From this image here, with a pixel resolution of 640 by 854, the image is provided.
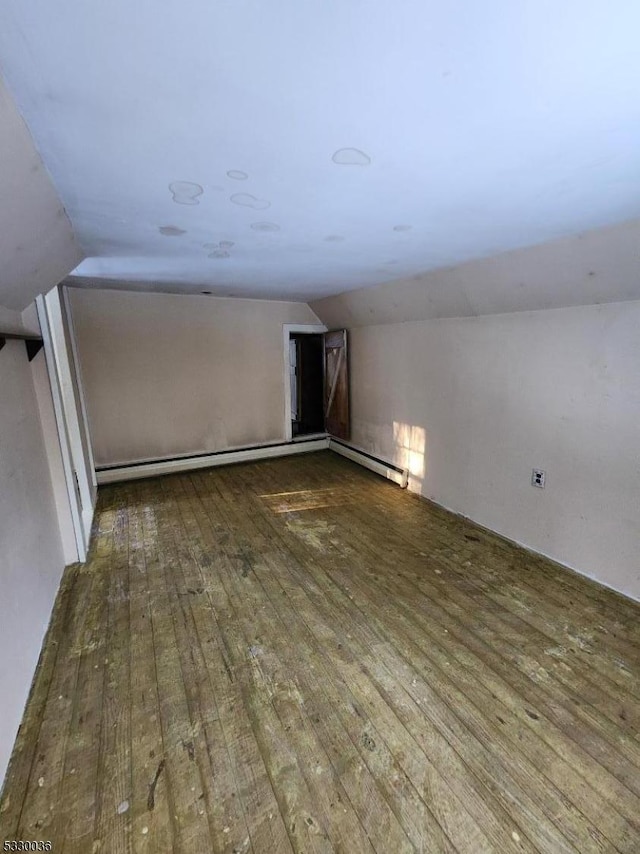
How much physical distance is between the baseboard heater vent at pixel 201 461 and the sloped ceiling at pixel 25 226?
2.69 m

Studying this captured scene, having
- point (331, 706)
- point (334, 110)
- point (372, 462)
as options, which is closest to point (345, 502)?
point (372, 462)

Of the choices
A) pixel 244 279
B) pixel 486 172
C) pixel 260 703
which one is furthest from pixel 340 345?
pixel 260 703

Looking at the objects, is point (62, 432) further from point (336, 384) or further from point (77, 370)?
point (336, 384)

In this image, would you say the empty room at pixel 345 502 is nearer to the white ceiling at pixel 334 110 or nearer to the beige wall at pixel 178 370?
the white ceiling at pixel 334 110

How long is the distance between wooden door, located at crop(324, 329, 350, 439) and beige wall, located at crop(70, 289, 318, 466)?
21.6 inches

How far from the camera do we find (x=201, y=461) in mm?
5168

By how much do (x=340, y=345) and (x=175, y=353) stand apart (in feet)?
7.40

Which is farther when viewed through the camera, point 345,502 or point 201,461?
point 201,461

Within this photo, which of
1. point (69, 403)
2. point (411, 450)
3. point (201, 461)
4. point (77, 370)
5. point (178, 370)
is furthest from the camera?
point (201, 461)

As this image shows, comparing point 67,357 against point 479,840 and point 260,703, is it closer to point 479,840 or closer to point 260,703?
point 260,703

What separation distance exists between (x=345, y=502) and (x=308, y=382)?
3499 millimetres

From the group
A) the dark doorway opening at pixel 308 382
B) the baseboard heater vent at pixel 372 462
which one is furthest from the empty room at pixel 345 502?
the dark doorway opening at pixel 308 382

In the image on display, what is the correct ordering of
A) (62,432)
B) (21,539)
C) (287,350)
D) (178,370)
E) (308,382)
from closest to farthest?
(21,539), (62,432), (178,370), (287,350), (308,382)

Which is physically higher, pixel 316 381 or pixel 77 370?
pixel 77 370
